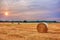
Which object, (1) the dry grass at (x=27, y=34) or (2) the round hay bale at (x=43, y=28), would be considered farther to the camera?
(2) the round hay bale at (x=43, y=28)

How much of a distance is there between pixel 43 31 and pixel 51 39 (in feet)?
7.57

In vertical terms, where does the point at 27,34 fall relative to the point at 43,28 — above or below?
below

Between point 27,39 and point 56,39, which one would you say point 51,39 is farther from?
point 27,39

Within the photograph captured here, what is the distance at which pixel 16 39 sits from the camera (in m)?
4.98

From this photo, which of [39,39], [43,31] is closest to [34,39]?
[39,39]

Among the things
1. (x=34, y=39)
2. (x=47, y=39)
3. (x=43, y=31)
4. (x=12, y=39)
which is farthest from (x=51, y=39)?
(x=43, y=31)

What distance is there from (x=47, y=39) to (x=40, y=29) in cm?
246

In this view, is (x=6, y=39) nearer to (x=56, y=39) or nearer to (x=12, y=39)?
(x=12, y=39)

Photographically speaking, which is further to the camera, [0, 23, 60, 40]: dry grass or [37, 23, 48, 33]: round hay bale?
[37, 23, 48, 33]: round hay bale

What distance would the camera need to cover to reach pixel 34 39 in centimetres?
494

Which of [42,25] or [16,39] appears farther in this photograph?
[42,25]

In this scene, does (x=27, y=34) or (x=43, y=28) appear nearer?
(x=27, y=34)

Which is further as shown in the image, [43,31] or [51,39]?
[43,31]

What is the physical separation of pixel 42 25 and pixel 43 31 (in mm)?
322
